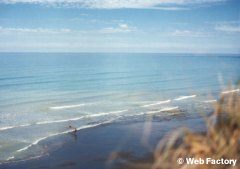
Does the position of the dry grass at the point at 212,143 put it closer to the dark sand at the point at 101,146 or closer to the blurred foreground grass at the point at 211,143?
the blurred foreground grass at the point at 211,143

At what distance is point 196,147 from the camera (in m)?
3.07

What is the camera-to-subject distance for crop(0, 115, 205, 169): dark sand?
14500mm

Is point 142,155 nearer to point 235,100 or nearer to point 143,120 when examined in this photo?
point 143,120

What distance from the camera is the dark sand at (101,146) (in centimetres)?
1450

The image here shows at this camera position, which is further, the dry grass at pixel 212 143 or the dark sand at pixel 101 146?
the dark sand at pixel 101 146

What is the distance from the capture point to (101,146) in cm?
1714

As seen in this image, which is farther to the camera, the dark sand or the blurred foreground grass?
the dark sand

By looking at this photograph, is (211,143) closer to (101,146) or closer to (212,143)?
(212,143)

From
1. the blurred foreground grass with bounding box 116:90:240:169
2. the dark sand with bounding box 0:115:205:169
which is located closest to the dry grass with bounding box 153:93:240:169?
the blurred foreground grass with bounding box 116:90:240:169

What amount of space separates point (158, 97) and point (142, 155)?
21454 mm

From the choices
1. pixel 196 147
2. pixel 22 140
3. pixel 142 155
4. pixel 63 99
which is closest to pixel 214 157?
pixel 196 147

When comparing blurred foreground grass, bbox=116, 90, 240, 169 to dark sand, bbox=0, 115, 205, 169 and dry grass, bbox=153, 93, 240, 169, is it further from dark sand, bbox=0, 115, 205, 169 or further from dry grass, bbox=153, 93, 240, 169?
dark sand, bbox=0, 115, 205, 169

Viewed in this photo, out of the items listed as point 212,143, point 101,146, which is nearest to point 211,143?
point 212,143

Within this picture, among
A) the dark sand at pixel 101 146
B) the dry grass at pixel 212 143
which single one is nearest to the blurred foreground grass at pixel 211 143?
the dry grass at pixel 212 143
